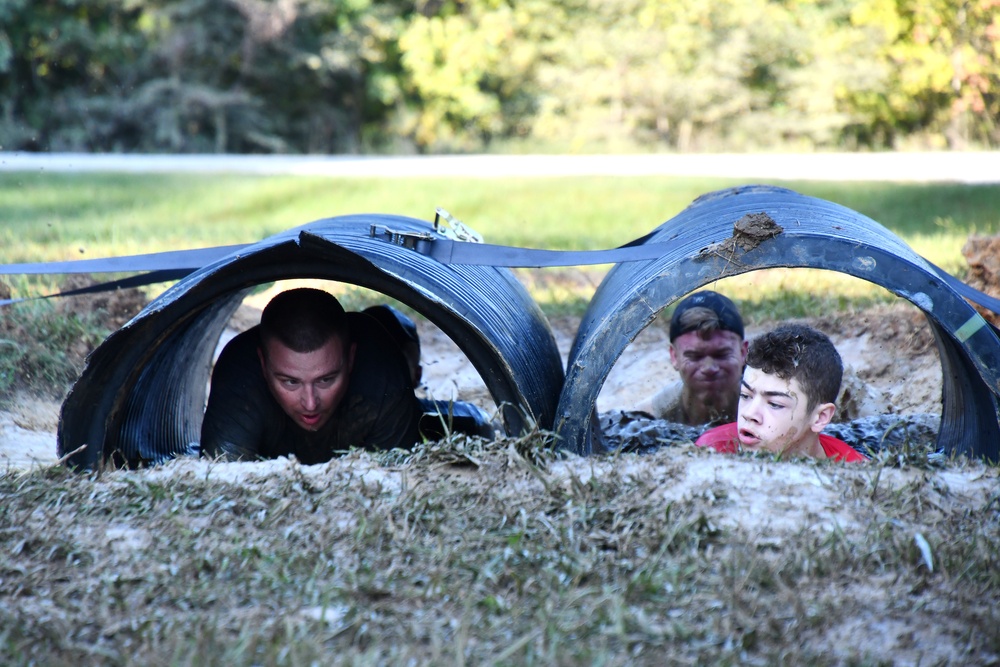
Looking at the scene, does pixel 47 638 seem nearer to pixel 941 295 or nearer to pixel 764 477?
pixel 764 477

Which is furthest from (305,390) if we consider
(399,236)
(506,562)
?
(506,562)

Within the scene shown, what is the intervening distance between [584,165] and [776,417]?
14250mm

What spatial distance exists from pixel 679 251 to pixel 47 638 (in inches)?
99.1

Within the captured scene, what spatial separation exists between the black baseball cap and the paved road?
919 centimetres

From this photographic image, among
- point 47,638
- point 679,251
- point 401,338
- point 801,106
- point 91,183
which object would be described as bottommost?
point 47,638

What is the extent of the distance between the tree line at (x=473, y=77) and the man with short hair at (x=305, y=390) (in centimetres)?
1685

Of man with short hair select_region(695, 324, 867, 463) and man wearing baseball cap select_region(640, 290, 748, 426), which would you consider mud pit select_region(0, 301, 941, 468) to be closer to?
man wearing baseball cap select_region(640, 290, 748, 426)

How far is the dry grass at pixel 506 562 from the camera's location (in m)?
2.68

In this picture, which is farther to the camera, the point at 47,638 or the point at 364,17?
the point at 364,17

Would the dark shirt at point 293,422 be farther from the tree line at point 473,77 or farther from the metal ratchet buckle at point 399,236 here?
the tree line at point 473,77

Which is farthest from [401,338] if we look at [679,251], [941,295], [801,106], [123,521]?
[801,106]

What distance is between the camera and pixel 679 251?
3.97 meters

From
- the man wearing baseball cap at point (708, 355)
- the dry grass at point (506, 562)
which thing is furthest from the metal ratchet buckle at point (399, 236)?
the man wearing baseball cap at point (708, 355)

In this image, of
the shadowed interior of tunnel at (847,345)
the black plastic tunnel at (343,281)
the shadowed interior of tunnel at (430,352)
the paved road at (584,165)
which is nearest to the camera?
the black plastic tunnel at (343,281)
